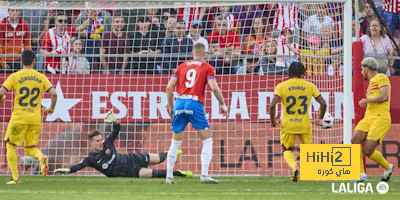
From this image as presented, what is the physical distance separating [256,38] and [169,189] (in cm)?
597

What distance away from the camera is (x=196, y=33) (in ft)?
57.8

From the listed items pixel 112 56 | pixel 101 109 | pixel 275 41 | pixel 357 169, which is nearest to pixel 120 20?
pixel 112 56

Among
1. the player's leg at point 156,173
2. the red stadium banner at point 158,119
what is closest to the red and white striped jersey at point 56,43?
the red stadium banner at point 158,119

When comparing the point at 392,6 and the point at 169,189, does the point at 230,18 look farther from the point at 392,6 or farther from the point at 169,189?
Result: the point at 169,189

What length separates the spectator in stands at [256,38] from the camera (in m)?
17.1

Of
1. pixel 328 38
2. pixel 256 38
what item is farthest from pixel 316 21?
pixel 256 38

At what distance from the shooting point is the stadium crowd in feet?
54.5

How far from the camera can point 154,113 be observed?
655 inches

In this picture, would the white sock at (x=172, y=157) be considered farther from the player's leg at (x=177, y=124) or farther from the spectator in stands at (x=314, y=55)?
the spectator in stands at (x=314, y=55)

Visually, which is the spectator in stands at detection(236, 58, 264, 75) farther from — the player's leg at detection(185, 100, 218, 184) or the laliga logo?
the laliga logo

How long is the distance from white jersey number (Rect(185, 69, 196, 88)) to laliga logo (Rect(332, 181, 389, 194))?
2.54 m

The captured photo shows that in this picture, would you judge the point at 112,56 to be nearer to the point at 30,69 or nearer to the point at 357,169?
the point at 30,69

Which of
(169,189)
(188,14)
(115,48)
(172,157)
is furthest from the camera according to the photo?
(188,14)

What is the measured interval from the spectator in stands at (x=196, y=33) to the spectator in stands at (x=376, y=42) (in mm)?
3337
